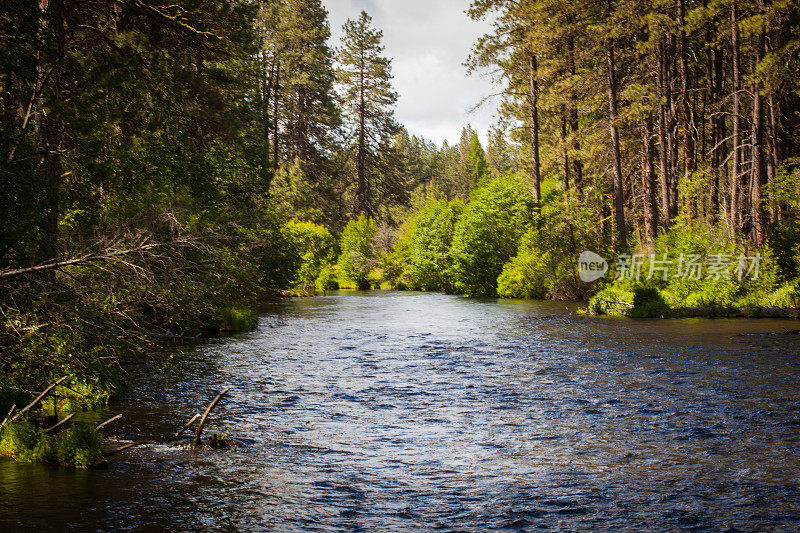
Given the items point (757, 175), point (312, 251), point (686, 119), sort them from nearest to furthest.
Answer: point (757, 175) → point (686, 119) → point (312, 251)

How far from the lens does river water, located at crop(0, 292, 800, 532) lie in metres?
7.06

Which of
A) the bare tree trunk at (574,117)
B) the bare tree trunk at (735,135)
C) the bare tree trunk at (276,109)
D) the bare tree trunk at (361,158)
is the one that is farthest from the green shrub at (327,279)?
the bare tree trunk at (735,135)

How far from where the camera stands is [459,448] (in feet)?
31.5

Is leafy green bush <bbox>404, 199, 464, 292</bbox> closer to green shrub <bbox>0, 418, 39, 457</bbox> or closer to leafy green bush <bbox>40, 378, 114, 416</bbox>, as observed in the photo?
leafy green bush <bbox>40, 378, 114, 416</bbox>

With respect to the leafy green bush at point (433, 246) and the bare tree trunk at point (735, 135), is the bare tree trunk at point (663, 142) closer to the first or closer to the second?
the bare tree trunk at point (735, 135)

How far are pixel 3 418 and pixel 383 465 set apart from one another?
5576mm

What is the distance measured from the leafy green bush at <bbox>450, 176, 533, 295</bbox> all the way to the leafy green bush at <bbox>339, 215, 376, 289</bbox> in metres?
18.6

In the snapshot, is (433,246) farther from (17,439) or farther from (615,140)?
(17,439)

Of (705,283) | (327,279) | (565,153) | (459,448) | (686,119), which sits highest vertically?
(686,119)

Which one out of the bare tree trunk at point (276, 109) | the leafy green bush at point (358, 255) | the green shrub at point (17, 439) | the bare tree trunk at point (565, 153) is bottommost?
the green shrub at point (17, 439)

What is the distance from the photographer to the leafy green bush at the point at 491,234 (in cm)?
4359

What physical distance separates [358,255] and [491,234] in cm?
2165

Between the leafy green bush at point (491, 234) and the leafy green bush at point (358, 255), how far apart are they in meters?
18.6

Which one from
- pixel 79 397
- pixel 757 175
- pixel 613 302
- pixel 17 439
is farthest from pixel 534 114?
pixel 17 439
